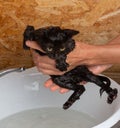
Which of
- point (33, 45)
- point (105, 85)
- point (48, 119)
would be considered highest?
point (33, 45)

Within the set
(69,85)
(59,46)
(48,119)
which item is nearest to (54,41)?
(59,46)

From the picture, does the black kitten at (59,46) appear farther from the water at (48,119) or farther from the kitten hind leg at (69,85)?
the water at (48,119)

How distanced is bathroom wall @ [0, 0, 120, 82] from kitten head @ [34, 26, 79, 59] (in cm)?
35

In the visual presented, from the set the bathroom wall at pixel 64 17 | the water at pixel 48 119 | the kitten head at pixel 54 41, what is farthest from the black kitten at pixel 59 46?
the bathroom wall at pixel 64 17

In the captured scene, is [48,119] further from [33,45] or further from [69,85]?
[33,45]

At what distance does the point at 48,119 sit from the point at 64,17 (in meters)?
0.33

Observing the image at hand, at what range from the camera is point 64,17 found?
1209 mm

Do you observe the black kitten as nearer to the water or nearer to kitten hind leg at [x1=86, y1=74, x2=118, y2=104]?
kitten hind leg at [x1=86, y1=74, x2=118, y2=104]

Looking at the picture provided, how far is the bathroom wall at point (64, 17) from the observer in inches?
46.9

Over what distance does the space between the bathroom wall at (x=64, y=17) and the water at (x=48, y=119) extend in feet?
0.79

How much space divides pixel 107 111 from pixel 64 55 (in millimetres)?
288

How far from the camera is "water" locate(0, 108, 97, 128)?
1.11 metres

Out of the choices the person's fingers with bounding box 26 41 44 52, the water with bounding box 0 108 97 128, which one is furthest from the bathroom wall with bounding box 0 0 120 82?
the person's fingers with bounding box 26 41 44 52

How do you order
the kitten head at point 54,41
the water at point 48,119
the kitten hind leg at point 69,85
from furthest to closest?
the water at point 48,119 → the kitten hind leg at point 69,85 → the kitten head at point 54,41
